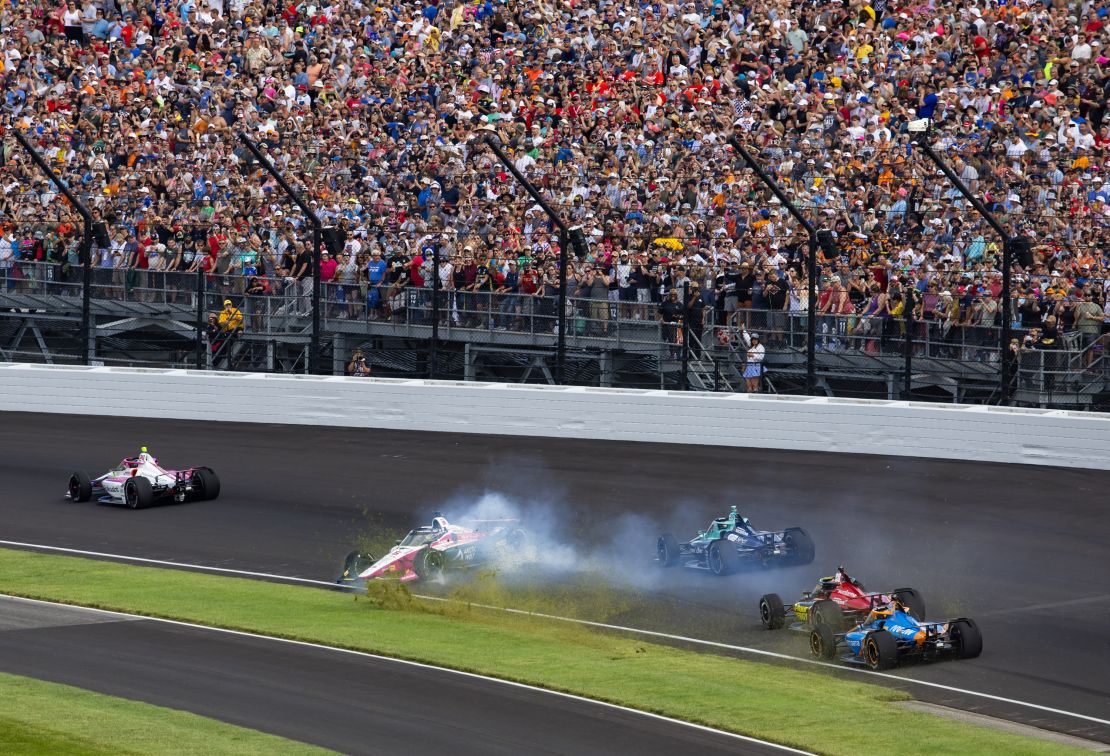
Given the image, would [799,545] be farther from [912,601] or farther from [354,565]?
[354,565]

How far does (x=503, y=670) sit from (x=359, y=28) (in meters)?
24.0

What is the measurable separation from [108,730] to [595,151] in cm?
1929

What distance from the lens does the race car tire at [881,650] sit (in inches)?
564

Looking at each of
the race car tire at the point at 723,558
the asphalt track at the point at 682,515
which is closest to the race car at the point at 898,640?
the asphalt track at the point at 682,515

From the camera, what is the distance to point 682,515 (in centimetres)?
2034

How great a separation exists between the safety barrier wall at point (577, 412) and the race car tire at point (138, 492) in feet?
18.4

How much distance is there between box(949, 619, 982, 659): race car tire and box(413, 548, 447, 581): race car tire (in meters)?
5.08

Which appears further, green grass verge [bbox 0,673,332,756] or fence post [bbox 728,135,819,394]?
fence post [bbox 728,135,819,394]

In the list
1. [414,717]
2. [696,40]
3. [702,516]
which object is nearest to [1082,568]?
[702,516]

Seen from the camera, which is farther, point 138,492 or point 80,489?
point 80,489

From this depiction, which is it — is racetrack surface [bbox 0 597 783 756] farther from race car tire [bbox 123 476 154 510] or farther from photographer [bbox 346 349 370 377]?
photographer [bbox 346 349 370 377]

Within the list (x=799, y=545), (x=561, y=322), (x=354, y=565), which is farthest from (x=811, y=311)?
(x=354, y=565)

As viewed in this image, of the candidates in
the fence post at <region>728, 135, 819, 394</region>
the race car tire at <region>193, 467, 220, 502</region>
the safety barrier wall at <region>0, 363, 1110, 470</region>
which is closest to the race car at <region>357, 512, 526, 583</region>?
the race car tire at <region>193, 467, 220, 502</region>

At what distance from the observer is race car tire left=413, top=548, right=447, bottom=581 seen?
17391 millimetres
